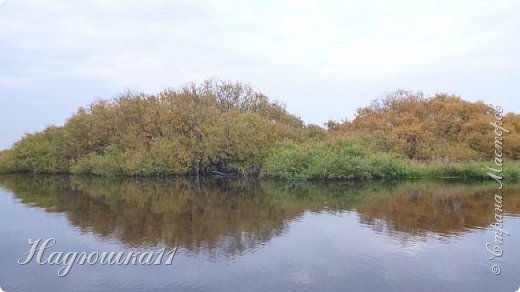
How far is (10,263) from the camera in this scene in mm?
11297

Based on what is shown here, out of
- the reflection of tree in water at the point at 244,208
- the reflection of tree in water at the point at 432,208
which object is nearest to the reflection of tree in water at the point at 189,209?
the reflection of tree in water at the point at 244,208

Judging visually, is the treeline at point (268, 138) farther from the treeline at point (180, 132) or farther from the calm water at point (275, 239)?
the calm water at point (275, 239)

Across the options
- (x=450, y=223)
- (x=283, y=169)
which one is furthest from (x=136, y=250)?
(x=283, y=169)

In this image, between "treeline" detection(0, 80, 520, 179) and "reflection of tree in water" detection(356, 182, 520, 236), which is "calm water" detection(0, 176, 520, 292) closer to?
"reflection of tree in water" detection(356, 182, 520, 236)

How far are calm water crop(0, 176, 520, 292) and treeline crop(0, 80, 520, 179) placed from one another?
7096 millimetres

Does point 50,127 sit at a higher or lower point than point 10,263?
higher

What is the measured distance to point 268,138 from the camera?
35.2m

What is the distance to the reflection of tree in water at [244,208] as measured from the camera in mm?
13711

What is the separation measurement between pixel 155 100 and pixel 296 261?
30.0 m

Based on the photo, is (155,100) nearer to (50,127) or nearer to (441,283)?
(50,127)

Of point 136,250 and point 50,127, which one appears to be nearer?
point 136,250

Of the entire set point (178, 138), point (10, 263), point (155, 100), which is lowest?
point (10, 263)

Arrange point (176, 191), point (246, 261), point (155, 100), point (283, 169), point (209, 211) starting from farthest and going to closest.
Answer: point (155, 100)
point (283, 169)
point (176, 191)
point (209, 211)
point (246, 261)

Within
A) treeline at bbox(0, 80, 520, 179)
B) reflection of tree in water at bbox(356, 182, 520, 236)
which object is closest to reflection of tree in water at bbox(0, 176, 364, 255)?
reflection of tree in water at bbox(356, 182, 520, 236)
